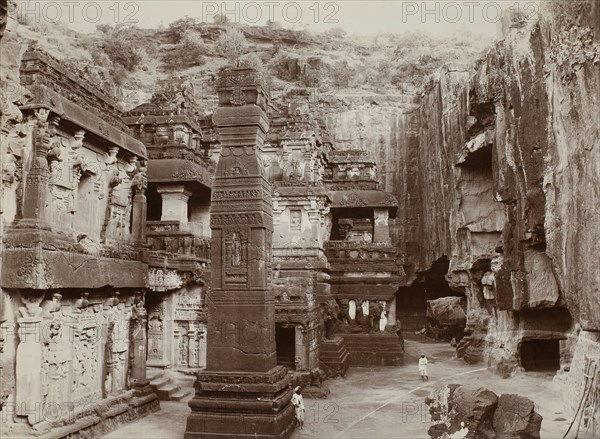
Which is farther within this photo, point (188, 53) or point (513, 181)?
point (188, 53)

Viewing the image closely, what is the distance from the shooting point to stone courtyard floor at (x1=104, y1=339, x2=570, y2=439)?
1203 centimetres

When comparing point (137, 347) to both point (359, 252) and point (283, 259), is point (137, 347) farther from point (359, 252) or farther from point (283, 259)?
point (359, 252)

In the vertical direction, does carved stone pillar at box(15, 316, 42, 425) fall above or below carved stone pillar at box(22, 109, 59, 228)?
below

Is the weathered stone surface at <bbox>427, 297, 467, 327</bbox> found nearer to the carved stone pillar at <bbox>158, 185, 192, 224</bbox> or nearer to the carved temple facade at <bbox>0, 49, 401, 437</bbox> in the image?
the carved temple facade at <bbox>0, 49, 401, 437</bbox>

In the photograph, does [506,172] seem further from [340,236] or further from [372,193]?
[340,236]

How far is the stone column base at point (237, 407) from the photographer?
10.1 metres

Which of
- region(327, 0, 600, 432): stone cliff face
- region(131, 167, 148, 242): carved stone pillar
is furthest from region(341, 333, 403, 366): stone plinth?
region(131, 167, 148, 242): carved stone pillar

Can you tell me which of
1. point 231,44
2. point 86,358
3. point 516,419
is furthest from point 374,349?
point 231,44

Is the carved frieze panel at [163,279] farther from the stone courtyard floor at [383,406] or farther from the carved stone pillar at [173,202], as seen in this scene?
the carved stone pillar at [173,202]

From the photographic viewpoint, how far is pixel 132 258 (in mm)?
13664

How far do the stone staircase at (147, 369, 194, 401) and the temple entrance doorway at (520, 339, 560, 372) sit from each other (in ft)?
38.7

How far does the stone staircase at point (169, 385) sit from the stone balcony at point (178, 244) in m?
3.14

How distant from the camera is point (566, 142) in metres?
12.8

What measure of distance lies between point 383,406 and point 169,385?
19.9 feet
